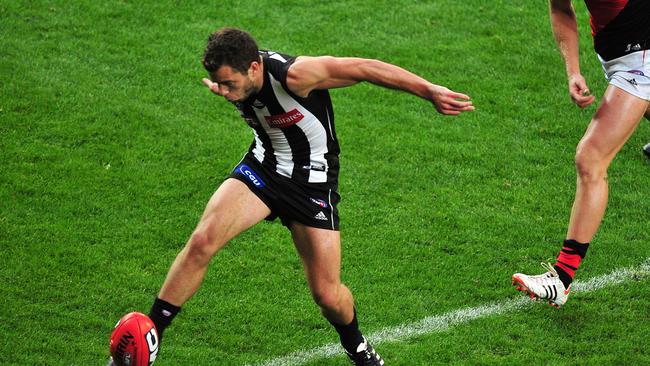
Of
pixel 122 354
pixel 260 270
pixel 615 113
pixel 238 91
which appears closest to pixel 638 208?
pixel 615 113

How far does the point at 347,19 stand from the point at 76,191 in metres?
4.15

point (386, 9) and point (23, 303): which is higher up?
point (386, 9)

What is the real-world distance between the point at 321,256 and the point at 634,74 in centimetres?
267

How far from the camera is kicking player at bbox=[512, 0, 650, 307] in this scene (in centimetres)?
722


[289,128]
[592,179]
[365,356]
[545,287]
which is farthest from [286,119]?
[592,179]

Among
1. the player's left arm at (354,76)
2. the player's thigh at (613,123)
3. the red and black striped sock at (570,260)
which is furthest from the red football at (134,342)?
the player's thigh at (613,123)

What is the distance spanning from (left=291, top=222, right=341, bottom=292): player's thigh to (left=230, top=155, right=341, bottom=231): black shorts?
0.05 m

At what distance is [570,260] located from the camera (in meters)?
7.27

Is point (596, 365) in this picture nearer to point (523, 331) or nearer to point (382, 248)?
point (523, 331)

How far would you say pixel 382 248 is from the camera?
8.22m

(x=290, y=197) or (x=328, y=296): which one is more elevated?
(x=290, y=197)

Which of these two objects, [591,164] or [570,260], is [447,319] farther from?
[591,164]

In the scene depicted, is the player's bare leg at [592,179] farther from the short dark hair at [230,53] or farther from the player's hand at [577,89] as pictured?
the short dark hair at [230,53]

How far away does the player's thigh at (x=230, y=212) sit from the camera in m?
6.26
